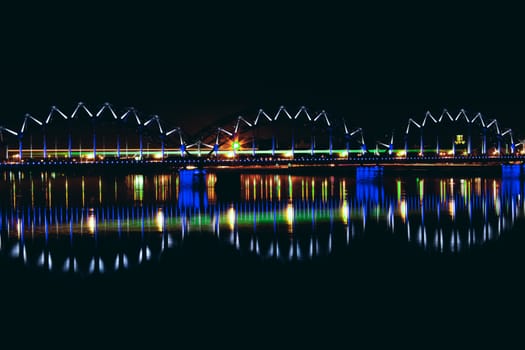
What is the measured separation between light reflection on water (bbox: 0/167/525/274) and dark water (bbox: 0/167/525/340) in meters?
0.07

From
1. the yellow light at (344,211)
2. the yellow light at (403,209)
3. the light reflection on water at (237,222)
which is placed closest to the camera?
the light reflection on water at (237,222)

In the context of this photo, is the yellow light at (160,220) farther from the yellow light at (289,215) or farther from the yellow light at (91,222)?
the yellow light at (289,215)

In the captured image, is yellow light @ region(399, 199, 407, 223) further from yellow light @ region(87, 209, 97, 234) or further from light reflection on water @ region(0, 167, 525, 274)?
yellow light @ region(87, 209, 97, 234)

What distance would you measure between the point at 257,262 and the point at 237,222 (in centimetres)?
1021

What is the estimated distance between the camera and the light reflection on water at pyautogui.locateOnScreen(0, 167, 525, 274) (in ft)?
69.9

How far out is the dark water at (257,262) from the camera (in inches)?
564

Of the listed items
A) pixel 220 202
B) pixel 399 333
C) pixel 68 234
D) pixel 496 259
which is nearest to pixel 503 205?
pixel 220 202

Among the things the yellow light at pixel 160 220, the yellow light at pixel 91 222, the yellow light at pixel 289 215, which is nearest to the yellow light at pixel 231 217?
the yellow light at pixel 289 215

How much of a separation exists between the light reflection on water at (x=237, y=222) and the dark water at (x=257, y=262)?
7cm

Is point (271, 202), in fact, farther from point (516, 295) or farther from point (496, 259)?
point (516, 295)

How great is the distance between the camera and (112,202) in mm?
40938

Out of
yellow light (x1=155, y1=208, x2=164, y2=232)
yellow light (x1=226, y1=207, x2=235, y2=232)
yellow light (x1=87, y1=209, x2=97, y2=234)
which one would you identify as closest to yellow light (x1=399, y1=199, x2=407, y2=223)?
yellow light (x1=226, y1=207, x2=235, y2=232)

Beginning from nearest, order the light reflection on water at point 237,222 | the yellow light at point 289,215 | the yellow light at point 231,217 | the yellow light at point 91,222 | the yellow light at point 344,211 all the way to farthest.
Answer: the light reflection on water at point 237,222, the yellow light at point 91,222, the yellow light at point 289,215, the yellow light at point 231,217, the yellow light at point 344,211

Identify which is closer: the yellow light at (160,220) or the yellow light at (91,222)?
the yellow light at (91,222)
